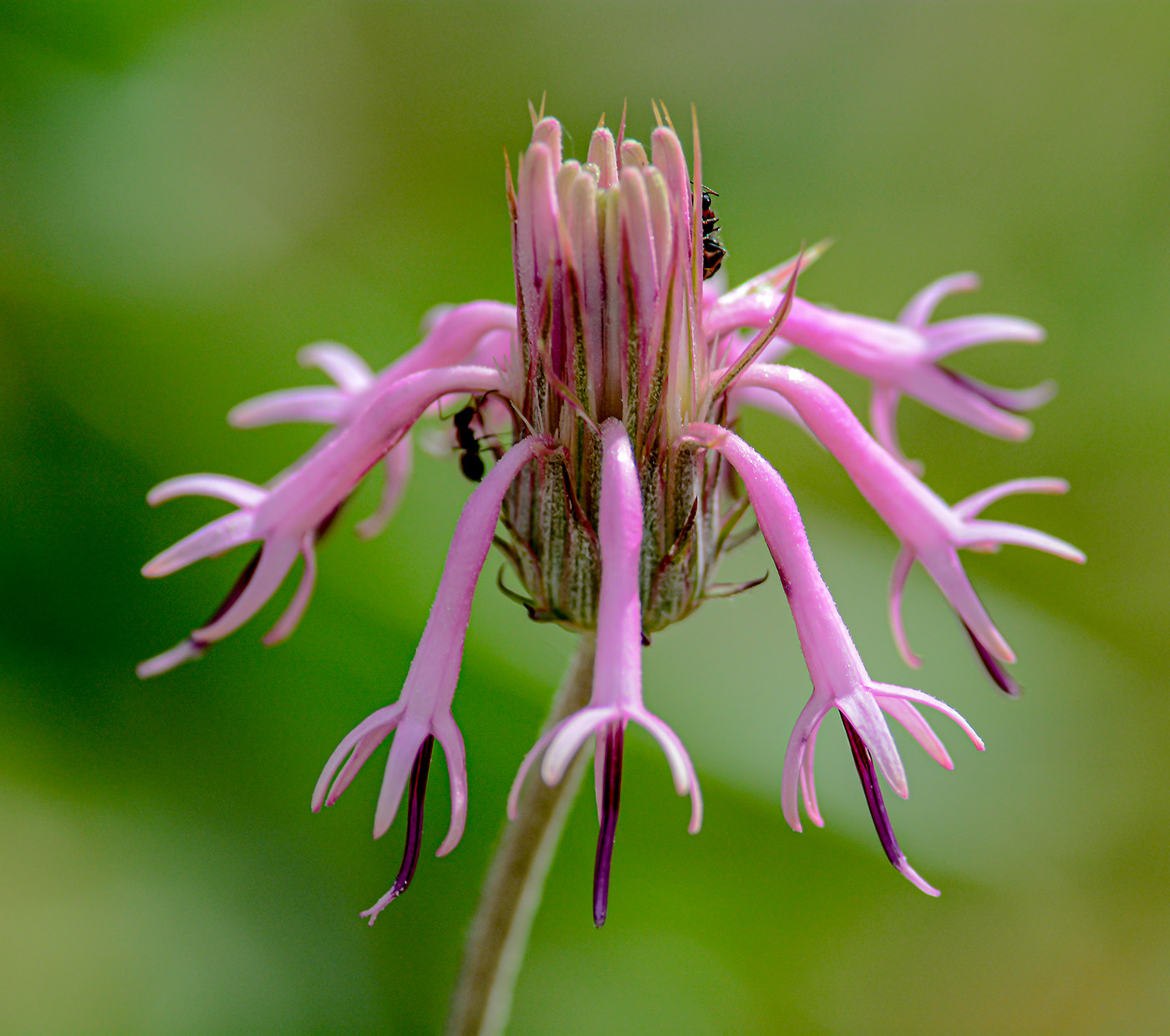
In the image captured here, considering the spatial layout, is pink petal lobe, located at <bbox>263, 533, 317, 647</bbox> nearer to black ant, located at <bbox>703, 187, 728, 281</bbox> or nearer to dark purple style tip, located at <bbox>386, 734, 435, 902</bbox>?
dark purple style tip, located at <bbox>386, 734, 435, 902</bbox>

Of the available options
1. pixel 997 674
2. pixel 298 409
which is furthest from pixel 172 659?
pixel 997 674

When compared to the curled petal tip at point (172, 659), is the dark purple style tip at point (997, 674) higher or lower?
lower

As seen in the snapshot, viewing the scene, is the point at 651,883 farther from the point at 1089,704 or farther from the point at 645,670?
the point at 1089,704

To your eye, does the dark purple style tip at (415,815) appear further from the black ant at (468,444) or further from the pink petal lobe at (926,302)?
the pink petal lobe at (926,302)

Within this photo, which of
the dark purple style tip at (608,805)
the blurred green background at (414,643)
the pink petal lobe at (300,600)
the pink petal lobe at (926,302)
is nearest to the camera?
the dark purple style tip at (608,805)

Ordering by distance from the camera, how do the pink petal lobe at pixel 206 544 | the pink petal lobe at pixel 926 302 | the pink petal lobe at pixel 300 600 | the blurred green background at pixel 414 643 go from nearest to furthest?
the pink petal lobe at pixel 206 544 → the pink petal lobe at pixel 300 600 → the pink petal lobe at pixel 926 302 → the blurred green background at pixel 414 643

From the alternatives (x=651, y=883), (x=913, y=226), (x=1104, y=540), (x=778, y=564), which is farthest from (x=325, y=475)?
(x=913, y=226)

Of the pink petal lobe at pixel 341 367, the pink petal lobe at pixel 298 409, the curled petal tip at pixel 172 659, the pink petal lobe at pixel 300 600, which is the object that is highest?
the pink petal lobe at pixel 341 367

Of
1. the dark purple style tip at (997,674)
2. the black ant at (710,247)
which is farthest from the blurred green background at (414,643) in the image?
the black ant at (710,247)
